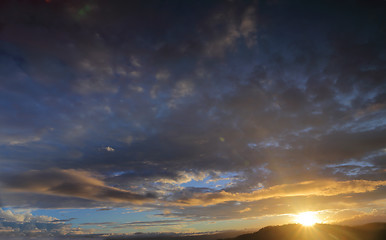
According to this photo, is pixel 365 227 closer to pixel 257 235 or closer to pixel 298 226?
pixel 298 226

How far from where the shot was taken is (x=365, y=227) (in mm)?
82000

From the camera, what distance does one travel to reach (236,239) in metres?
126

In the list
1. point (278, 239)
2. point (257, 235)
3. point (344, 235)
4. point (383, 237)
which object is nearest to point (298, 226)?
point (278, 239)

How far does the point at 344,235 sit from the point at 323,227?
657 inches

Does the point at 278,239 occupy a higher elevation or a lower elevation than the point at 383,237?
lower

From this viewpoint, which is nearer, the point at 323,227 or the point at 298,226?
the point at 323,227

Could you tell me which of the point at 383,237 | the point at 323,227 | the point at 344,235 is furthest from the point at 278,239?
the point at 383,237

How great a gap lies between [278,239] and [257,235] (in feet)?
47.0

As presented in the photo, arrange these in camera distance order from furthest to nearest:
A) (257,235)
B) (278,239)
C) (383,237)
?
(257,235), (278,239), (383,237)

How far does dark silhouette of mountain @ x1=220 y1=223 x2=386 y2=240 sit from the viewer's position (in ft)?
251

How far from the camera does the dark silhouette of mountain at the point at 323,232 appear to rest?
76.5 meters

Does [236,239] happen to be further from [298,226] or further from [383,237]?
[383,237]

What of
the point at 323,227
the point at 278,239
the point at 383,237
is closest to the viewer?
the point at 383,237

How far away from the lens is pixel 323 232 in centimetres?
9331
